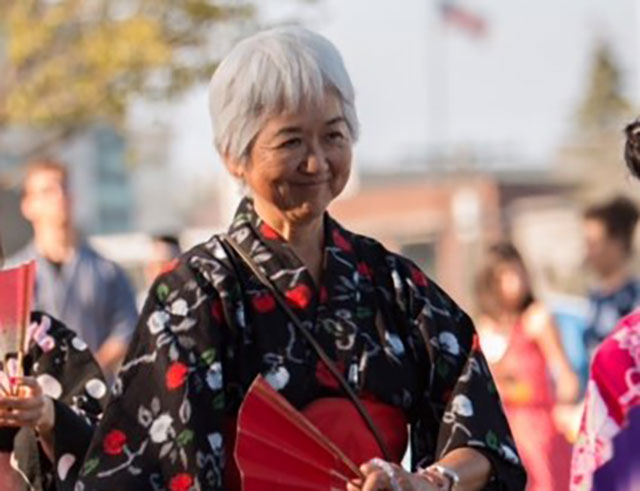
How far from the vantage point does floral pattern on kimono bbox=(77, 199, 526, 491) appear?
3.98 m

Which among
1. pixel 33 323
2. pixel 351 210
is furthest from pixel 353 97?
pixel 351 210

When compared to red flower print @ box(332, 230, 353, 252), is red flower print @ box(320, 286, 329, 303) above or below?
below

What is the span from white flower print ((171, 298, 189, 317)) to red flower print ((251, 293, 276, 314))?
5.5 inches

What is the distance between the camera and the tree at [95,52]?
19.3m

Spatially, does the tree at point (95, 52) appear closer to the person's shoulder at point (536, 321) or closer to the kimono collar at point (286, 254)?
the person's shoulder at point (536, 321)

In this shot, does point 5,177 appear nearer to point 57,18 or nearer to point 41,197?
point 57,18

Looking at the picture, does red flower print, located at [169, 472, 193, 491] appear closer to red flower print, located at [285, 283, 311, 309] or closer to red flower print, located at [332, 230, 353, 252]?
red flower print, located at [285, 283, 311, 309]

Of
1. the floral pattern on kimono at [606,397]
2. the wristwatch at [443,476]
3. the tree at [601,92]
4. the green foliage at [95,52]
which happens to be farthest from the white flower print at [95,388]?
the tree at [601,92]

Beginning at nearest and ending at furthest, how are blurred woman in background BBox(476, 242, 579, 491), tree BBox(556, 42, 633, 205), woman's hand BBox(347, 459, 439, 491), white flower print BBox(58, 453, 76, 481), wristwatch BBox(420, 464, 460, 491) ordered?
woman's hand BBox(347, 459, 439, 491) → wristwatch BBox(420, 464, 460, 491) → white flower print BBox(58, 453, 76, 481) → blurred woman in background BBox(476, 242, 579, 491) → tree BBox(556, 42, 633, 205)

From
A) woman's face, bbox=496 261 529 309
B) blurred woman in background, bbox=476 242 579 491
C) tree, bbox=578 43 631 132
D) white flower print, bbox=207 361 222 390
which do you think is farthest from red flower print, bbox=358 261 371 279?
tree, bbox=578 43 631 132

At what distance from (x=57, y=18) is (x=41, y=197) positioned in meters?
11.4

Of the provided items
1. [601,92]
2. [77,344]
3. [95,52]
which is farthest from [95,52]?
[601,92]

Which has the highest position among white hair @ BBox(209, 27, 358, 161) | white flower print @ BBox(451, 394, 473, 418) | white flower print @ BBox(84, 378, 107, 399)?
white hair @ BBox(209, 27, 358, 161)

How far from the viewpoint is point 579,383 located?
10.1 metres
